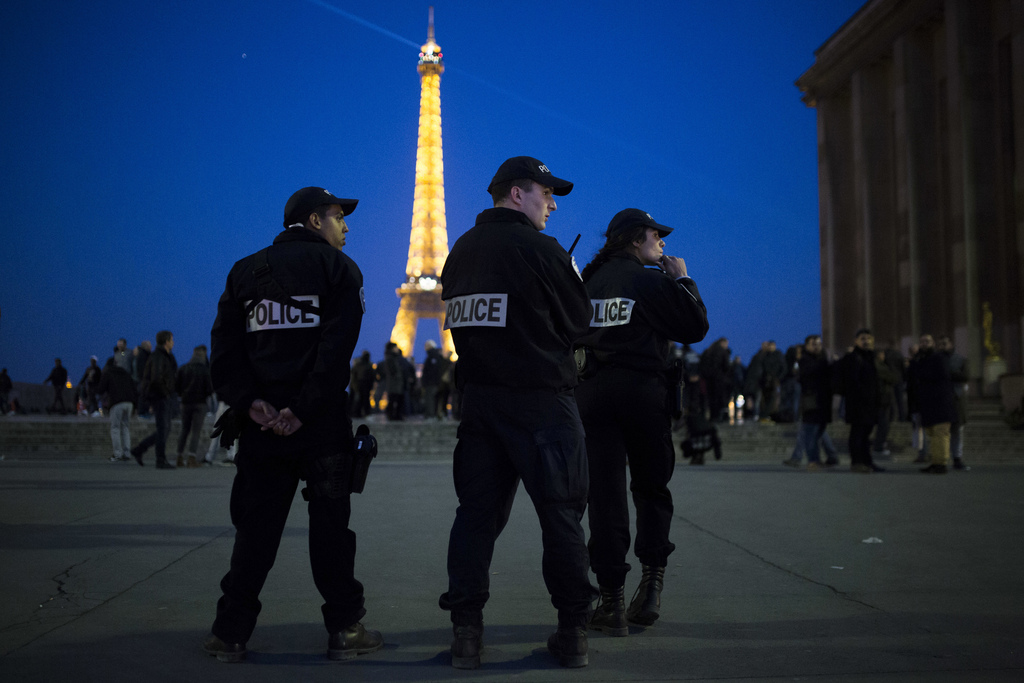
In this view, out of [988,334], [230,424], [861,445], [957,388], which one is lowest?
[861,445]

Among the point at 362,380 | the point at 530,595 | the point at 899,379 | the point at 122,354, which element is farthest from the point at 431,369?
the point at 530,595

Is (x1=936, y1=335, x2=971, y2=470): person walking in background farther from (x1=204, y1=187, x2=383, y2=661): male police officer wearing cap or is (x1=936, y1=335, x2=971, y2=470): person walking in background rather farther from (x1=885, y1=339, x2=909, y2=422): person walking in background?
(x1=204, y1=187, x2=383, y2=661): male police officer wearing cap

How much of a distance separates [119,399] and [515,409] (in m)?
11.3

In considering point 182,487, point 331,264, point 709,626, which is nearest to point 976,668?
point 709,626

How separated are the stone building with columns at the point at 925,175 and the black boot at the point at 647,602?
75.0 feet

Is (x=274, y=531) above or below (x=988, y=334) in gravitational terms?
below

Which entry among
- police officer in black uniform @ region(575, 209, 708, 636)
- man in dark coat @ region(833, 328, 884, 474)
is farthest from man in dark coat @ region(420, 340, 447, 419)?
police officer in black uniform @ region(575, 209, 708, 636)

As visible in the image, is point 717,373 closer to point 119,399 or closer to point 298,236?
point 119,399

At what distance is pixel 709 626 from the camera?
3.92 meters

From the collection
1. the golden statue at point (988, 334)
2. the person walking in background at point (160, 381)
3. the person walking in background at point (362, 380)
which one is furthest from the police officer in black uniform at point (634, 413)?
the golden statue at point (988, 334)

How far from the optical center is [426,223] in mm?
65062

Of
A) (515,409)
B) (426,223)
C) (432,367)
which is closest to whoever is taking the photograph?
(515,409)

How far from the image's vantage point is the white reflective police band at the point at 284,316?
3.58m

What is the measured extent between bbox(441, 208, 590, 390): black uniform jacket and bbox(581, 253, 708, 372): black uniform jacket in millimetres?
448
